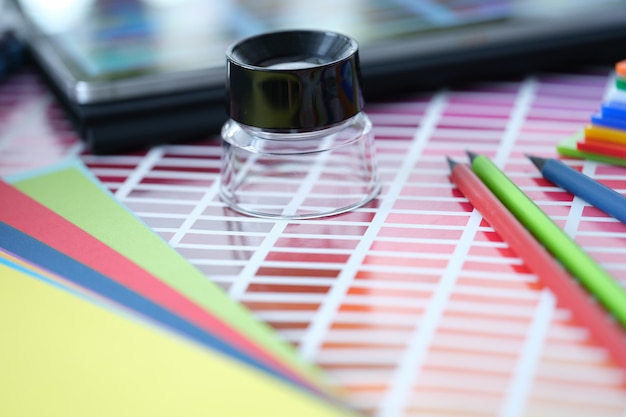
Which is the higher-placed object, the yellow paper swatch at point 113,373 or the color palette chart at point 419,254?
the color palette chart at point 419,254

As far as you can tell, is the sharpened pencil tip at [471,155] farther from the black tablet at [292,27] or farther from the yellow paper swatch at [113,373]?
the yellow paper swatch at [113,373]

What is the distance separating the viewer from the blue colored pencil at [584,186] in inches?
21.6

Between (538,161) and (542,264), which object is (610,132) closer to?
(538,161)

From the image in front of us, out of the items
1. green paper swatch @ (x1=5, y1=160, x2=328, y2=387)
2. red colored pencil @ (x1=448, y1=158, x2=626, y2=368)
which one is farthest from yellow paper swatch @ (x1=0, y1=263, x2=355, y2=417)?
red colored pencil @ (x1=448, y1=158, x2=626, y2=368)

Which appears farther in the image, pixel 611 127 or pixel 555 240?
pixel 611 127

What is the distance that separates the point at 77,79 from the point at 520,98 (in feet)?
1.16

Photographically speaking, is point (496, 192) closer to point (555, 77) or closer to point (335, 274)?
point (335, 274)

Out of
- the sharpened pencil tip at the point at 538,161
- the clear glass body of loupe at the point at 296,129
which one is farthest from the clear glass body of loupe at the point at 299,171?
the sharpened pencil tip at the point at 538,161

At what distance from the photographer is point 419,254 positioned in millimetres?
531

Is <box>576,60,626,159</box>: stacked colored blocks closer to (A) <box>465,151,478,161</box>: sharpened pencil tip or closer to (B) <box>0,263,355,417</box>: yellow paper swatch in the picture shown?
(A) <box>465,151,478,161</box>: sharpened pencil tip

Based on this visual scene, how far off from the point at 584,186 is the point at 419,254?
0.41 feet

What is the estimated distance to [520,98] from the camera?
738 mm

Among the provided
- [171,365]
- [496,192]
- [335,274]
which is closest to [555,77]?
[496,192]

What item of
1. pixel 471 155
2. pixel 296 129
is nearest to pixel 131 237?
pixel 296 129
